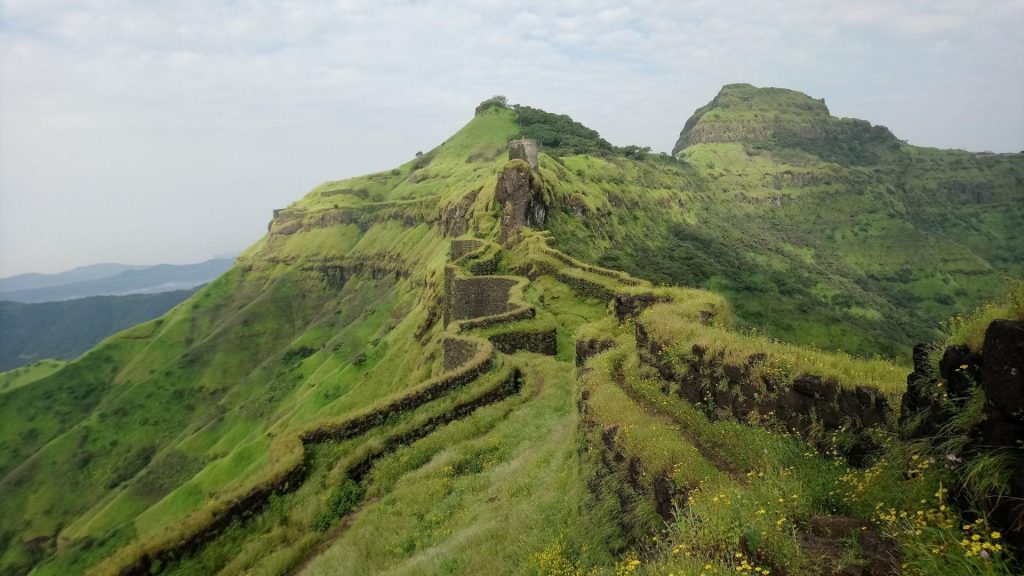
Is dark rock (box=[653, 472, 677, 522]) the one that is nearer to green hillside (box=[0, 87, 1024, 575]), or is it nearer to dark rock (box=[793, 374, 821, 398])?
green hillside (box=[0, 87, 1024, 575])

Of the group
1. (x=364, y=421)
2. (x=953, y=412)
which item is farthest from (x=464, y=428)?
(x=953, y=412)

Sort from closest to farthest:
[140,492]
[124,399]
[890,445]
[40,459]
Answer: [890,445] → [140,492] → [40,459] → [124,399]

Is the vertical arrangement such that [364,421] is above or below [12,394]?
above

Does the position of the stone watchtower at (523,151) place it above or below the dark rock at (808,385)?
above

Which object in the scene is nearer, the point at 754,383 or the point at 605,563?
the point at 605,563

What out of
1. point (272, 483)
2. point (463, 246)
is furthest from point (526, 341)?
point (463, 246)

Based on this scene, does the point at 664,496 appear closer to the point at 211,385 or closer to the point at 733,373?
the point at 733,373

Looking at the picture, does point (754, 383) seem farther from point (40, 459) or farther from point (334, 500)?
point (40, 459)

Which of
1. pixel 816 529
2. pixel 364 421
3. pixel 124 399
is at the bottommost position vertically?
pixel 124 399

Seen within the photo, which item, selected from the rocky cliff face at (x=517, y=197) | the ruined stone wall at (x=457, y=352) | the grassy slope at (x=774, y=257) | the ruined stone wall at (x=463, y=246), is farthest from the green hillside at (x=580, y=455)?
the grassy slope at (x=774, y=257)

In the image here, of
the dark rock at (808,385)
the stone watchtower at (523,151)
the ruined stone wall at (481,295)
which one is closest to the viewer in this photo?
the dark rock at (808,385)

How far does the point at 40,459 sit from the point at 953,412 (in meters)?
157

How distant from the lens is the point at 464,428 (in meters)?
19.1

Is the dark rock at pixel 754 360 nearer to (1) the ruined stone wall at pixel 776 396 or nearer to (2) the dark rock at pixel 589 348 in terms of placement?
(1) the ruined stone wall at pixel 776 396
